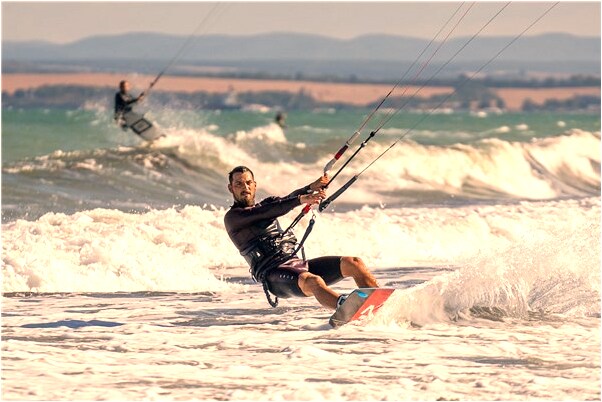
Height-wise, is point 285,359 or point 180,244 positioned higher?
point 180,244

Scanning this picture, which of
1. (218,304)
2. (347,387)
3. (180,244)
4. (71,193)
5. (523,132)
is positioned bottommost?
(347,387)

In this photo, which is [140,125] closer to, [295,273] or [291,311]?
[291,311]

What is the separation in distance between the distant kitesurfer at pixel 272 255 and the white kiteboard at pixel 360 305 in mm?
92

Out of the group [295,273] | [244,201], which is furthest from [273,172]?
[295,273]

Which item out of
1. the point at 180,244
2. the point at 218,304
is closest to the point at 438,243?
the point at 180,244

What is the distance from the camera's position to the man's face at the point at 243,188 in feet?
35.2

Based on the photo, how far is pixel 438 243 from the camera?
19.5 metres

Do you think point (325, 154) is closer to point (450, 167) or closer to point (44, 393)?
point (450, 167)

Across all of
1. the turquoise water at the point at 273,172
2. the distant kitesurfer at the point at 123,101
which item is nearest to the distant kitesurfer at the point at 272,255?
the turquoise water at the point at 273,172

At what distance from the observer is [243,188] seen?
1073 cm

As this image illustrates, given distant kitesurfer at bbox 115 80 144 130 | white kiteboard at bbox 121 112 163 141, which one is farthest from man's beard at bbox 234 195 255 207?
white kiteboard at bbox 121 112 163 141

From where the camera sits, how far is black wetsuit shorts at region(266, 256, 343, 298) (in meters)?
10.6

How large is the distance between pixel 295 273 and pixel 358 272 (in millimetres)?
519

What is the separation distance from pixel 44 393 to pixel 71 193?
58.1 ft
